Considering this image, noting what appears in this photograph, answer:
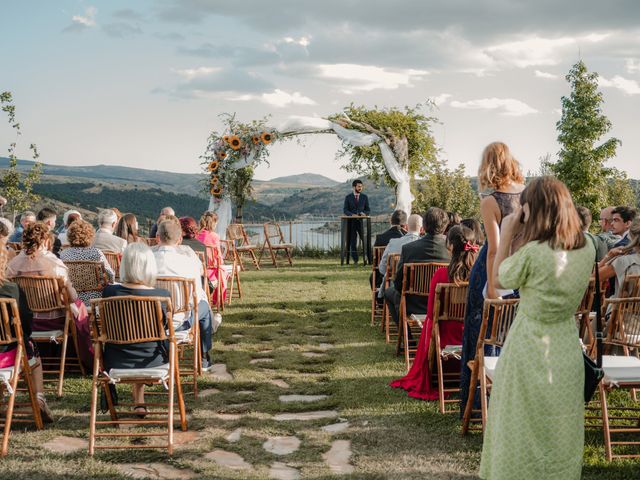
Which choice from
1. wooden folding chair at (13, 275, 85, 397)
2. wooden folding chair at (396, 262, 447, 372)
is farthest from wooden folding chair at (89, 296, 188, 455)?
wooden folding chair at (396, 262, 447, 372)

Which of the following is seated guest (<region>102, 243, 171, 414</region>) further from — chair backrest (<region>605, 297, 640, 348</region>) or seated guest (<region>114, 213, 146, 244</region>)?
seated guest (<region>114, 213, 146, 244</region>)

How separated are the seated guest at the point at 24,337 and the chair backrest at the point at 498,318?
3.04 m

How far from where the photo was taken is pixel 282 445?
444 cm

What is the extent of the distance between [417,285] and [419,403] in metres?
1.54

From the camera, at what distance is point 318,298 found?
1052 centimetres

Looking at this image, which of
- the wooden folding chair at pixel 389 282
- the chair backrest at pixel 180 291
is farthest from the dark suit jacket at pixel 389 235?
the chair backrest at pixel 180 291

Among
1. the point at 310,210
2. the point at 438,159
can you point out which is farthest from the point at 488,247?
the point at 310,210

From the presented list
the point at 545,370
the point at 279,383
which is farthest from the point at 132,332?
the point at 545,370

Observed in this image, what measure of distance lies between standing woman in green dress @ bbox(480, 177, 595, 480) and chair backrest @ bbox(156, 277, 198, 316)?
3004mm

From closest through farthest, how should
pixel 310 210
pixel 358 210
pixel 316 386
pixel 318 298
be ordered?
1. pixel 316 386
2. pixel 318 298
3. pixel 358 210
4. pixel 310 210

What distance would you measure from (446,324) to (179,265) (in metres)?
2.33

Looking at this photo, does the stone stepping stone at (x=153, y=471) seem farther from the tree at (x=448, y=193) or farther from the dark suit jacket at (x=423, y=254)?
the tree at (x=448, y=193)

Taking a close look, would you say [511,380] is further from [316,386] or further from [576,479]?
[316,386]

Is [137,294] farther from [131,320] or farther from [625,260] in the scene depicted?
[625,260]
